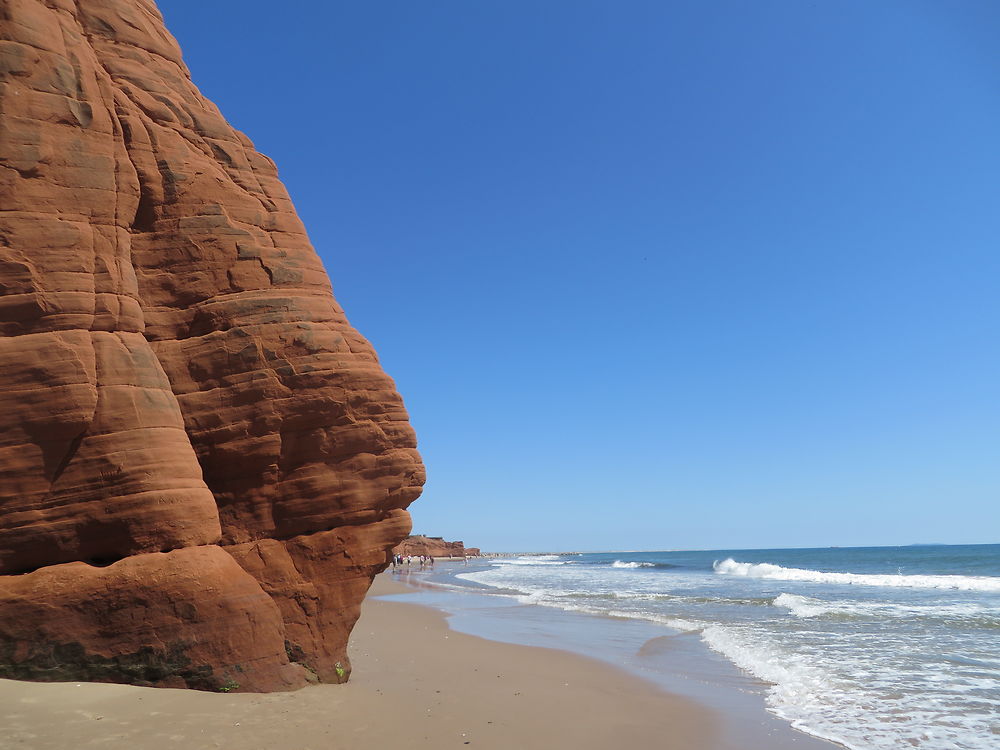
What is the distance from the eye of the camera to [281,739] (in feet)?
25.8

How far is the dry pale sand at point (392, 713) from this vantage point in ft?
24.7

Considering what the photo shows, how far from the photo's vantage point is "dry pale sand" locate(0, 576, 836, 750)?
24.7ft

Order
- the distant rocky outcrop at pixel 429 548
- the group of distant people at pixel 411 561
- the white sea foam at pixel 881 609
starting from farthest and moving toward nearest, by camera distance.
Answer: the distant rocky outcrop at pixel 429 548, the group of distant people at pixel 411 561, the white sea foam at pixel 881 609

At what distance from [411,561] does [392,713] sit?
7570cm

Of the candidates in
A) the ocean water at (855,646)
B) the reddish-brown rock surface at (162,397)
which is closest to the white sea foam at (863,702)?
the ocean water at (855,646)

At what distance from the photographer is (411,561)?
3250 inches

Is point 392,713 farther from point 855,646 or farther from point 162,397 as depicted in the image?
point 855,646

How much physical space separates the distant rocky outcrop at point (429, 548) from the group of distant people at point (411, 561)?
1.63 meters

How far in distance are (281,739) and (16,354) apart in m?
5.94

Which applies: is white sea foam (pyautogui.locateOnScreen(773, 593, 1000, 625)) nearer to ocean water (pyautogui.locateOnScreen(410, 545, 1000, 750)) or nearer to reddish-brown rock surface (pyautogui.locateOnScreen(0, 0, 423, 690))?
ocean water (pyautogui.locateOnScreen(410, 545, 1000, 750))

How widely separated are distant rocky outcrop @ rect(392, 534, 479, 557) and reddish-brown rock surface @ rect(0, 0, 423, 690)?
7434cm

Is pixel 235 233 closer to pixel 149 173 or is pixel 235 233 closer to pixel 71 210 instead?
pixel 149 173

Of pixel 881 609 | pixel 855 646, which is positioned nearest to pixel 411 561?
pixel 881 609

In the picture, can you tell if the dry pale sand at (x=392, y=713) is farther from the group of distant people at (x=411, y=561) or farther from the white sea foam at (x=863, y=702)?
the group of distant people at (x=411, y=561)
